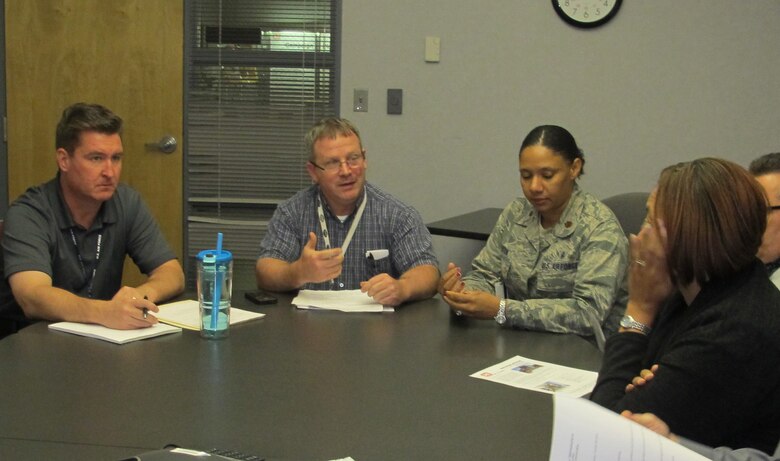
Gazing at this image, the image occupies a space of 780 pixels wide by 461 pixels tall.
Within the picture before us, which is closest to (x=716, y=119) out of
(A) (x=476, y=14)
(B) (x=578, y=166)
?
(A) (x=476, y=14)

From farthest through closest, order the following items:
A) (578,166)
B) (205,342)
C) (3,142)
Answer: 1. (3,142)
2. (578,166)
3. (205,342)

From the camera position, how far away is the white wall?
13.8 feet

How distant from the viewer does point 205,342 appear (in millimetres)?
2004

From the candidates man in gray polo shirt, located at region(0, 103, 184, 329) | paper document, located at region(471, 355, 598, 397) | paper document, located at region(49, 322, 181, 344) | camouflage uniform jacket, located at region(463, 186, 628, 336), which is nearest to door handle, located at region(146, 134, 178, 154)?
man in gray polo shirt, located at region(0, 103, 184, 329)

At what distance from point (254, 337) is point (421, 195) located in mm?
2487

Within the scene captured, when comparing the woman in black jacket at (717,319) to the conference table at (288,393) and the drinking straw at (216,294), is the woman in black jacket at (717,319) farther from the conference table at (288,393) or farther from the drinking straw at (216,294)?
the drinking straw at (216,294)

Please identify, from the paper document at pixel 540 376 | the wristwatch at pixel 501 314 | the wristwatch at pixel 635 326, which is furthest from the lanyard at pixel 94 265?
the wristwatch at pixel 635 326

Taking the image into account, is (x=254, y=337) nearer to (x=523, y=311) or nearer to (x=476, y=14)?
(x=523, y=311)

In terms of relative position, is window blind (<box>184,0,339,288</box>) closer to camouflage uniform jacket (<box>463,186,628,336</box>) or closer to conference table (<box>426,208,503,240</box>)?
conference table (<box>426,208,503,240</box>)

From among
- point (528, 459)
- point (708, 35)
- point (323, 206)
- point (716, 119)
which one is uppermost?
point (708, 35)

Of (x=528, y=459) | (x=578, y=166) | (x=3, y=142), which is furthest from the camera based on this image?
(x=3, y=142)

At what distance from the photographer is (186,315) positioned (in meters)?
2.26

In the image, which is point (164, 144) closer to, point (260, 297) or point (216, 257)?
point (260, 297)

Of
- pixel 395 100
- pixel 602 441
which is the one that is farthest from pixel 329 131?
pixel 602 441
